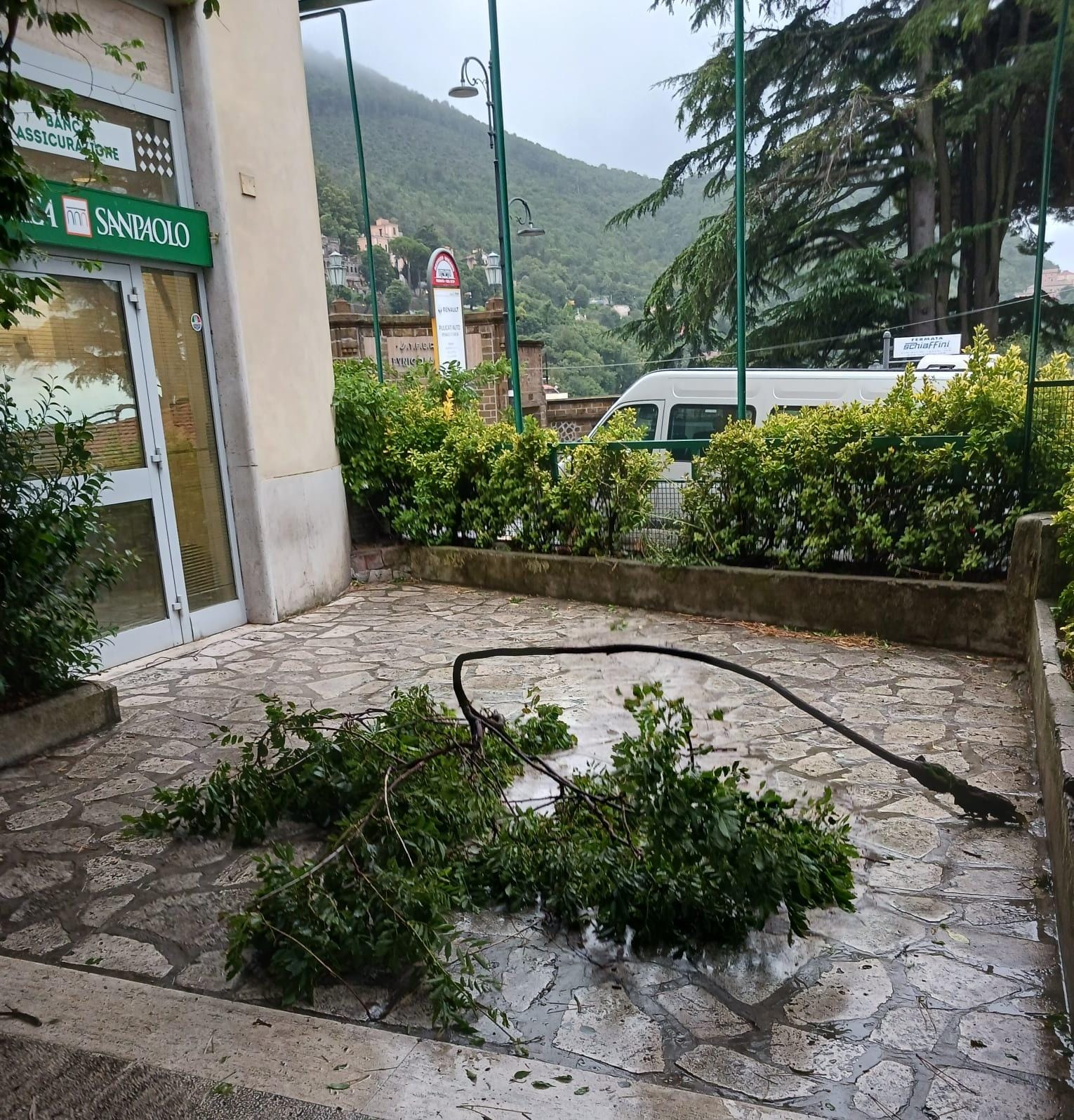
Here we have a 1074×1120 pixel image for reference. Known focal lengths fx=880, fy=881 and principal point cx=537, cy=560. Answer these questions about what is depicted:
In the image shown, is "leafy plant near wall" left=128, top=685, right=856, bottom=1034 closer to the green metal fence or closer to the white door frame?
the white door frame

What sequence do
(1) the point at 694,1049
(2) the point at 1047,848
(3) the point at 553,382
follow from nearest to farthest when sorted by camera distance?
(1) the point at 694,1049 < (2) the point at 1047,848 < (3) the point at 553,382

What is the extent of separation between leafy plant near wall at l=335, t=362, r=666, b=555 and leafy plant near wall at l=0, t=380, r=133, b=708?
11.7 feet

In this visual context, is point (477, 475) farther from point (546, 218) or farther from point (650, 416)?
point (546, 218)

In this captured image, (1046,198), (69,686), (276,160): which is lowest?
(69,686)

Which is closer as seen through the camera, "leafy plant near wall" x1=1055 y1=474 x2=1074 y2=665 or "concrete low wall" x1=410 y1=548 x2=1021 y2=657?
"leafy plant near wall" x1=1055 y1=474 x2=1074 y2=665

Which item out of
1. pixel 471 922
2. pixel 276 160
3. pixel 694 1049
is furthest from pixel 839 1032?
pixel 276 160

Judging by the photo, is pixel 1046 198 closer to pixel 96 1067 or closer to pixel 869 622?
pixel 869 622

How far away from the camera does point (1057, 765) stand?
3113mm

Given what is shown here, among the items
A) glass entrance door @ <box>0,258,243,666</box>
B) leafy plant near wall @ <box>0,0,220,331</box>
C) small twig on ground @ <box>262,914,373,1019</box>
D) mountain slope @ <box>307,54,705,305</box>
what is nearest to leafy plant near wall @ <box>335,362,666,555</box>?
glass entrance door @ <box>0,258,243,666</box>

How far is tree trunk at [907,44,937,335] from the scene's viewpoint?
1750cm

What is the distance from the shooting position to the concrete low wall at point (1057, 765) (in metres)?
2.60

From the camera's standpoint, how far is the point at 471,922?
10.1 ft

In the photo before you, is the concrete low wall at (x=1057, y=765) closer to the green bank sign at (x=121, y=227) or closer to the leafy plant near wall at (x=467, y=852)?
Answer: the leafy plant near wall at (x=467, y=852)

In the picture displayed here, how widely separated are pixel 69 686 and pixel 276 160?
184 inches
